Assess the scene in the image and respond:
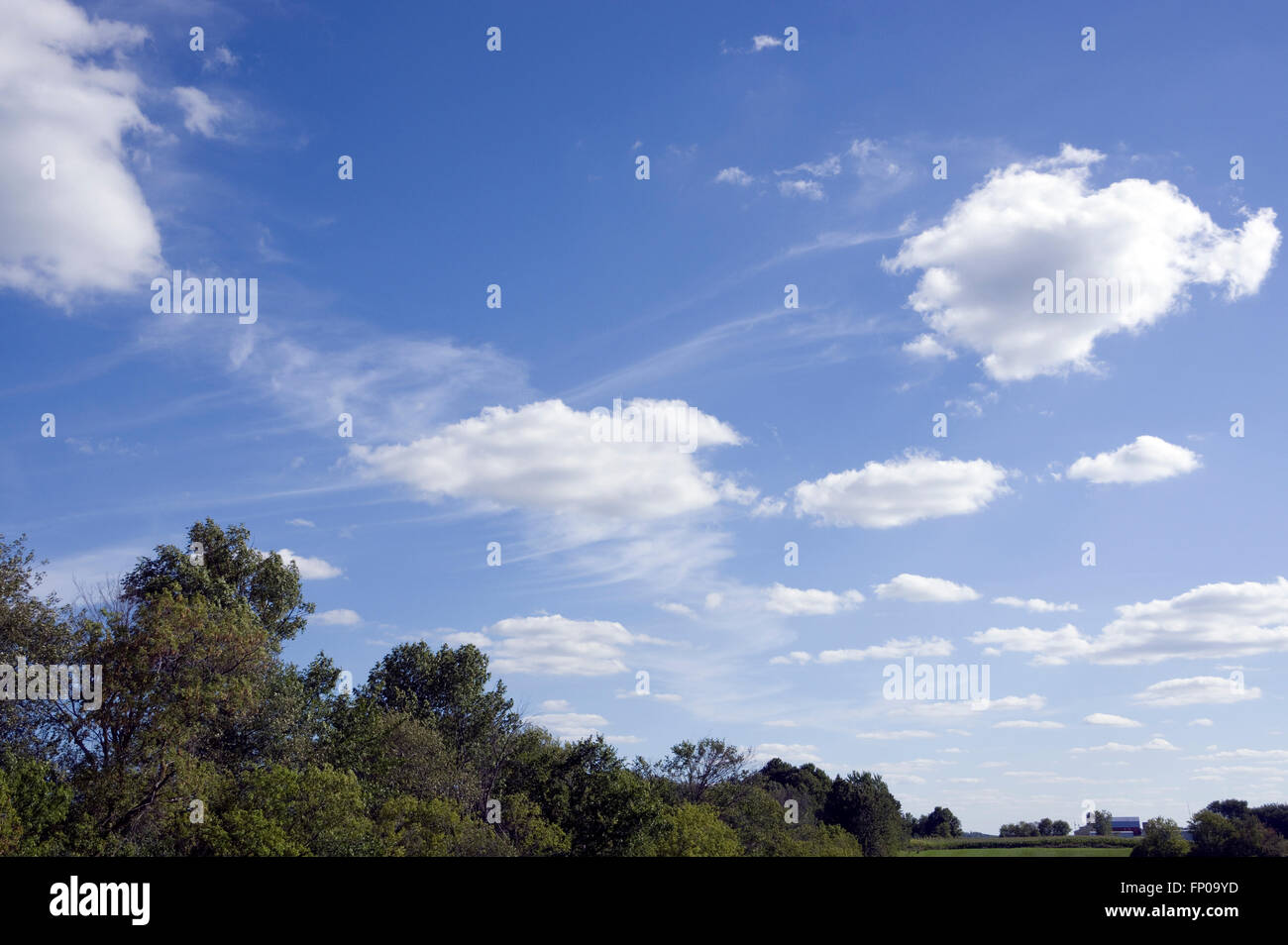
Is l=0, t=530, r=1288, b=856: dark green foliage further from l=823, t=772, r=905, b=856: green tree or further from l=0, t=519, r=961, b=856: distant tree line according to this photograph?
l=823, t=772, r=905, b=856: green tree

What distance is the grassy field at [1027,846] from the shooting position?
110213mm

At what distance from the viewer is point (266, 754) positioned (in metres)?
51.3

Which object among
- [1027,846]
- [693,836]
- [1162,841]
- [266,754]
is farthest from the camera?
[1027,846]

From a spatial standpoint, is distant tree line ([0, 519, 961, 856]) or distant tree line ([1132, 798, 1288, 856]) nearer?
distant tree line ([0, 519, 961, 856])

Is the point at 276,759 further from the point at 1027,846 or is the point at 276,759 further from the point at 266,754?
the point at 1027,846

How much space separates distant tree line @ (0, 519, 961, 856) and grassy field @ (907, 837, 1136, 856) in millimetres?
40886

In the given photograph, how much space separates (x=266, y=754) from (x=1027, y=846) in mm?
109444

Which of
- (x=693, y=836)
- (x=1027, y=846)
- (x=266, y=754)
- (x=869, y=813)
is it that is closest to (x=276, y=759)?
(x=266, y=754)

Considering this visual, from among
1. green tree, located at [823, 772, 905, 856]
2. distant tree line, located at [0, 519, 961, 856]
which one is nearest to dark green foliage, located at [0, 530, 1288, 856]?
distant tree line, located at [0, 519, 961, 856]

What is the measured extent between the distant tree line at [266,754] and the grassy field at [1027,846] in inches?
1610

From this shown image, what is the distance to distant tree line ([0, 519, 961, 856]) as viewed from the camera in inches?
1594

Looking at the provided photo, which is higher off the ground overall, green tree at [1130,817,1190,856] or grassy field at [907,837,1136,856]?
green tree at [1130,817,1190,856]
